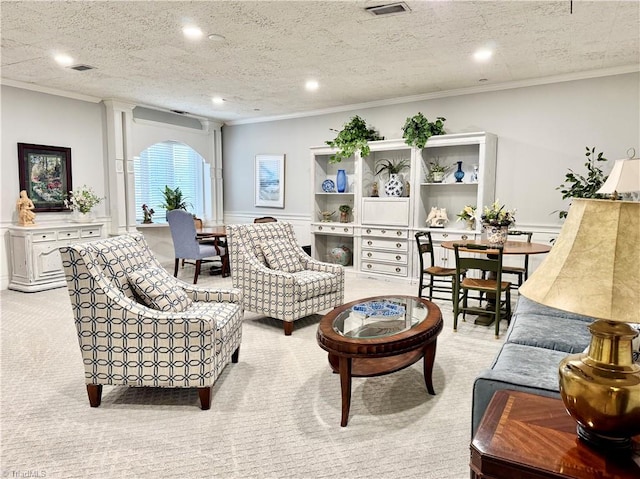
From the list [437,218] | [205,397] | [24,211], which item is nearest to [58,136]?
[24,211]

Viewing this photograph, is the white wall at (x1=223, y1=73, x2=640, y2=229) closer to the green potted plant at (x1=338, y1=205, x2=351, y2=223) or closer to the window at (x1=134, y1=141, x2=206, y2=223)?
the green potted plant at (x1=338, y1=205, x2=351, y2=223)

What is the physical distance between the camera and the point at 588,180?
4797mm

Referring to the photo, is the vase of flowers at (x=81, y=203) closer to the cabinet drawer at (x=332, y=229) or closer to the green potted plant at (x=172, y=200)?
the green potted plant at (x=172, y=200)

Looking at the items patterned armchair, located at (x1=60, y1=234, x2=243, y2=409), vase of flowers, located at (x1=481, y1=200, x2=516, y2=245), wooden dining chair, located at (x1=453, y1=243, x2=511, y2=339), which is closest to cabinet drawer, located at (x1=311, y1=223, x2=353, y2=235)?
vase of flowers, located at (x1=481, y1=200, x2=516, y2=245)

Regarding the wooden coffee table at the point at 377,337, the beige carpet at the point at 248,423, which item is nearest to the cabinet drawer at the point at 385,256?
the beige carpet at the point at 248,423

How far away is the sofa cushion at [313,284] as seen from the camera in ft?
12.5

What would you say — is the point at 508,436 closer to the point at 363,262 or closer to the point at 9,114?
the point at 363,262

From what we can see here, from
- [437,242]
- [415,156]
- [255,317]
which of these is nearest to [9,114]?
[255,317]

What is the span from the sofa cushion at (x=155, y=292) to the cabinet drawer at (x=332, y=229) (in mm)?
3966

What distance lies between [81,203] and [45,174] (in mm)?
569

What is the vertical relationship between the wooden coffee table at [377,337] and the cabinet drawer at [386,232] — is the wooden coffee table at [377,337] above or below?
below

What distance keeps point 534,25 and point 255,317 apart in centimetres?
359

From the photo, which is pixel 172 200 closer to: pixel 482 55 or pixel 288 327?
pixel 288 327

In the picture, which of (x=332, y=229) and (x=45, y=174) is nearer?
(x=45, y=174)
